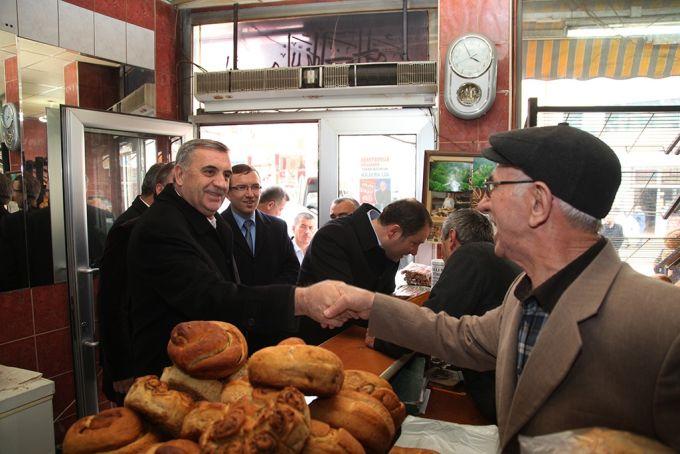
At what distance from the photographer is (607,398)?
3.36ft

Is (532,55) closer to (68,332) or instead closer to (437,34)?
(437,34)

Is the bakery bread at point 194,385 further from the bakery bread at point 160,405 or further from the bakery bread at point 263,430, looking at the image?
the bakery bread at point 263,430

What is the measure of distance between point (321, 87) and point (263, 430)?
4.19 m

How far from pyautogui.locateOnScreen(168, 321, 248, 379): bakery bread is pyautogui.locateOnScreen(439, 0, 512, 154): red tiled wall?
365 centimetres

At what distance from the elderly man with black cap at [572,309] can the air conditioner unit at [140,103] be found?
4.05 m

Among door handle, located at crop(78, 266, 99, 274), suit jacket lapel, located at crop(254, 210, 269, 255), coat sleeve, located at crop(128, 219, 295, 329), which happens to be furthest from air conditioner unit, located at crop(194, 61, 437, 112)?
coat sleeve, located at crop(128, 219, 295, 329)

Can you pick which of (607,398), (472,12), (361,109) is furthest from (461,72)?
(607,398)

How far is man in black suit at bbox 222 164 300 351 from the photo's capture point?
3.67 meters

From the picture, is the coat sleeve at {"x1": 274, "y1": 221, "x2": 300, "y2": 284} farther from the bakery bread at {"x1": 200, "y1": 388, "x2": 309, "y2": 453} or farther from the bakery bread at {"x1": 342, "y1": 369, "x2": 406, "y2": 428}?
the bakery bread at {"x1": 200, "y1": 388, "x2": 309, "y2": 453}

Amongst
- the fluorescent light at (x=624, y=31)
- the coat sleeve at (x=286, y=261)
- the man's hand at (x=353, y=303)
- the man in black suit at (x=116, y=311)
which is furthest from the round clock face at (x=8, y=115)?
the fluorescent light at (x=624, y=31)

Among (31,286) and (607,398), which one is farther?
(31,286)

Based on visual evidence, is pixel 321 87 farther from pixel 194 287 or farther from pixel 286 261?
pixel 194 287

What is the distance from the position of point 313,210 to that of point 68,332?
2.55 metres

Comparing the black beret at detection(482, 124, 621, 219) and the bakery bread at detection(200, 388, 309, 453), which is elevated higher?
the black beret at detection(482, 124, 621, 219)
